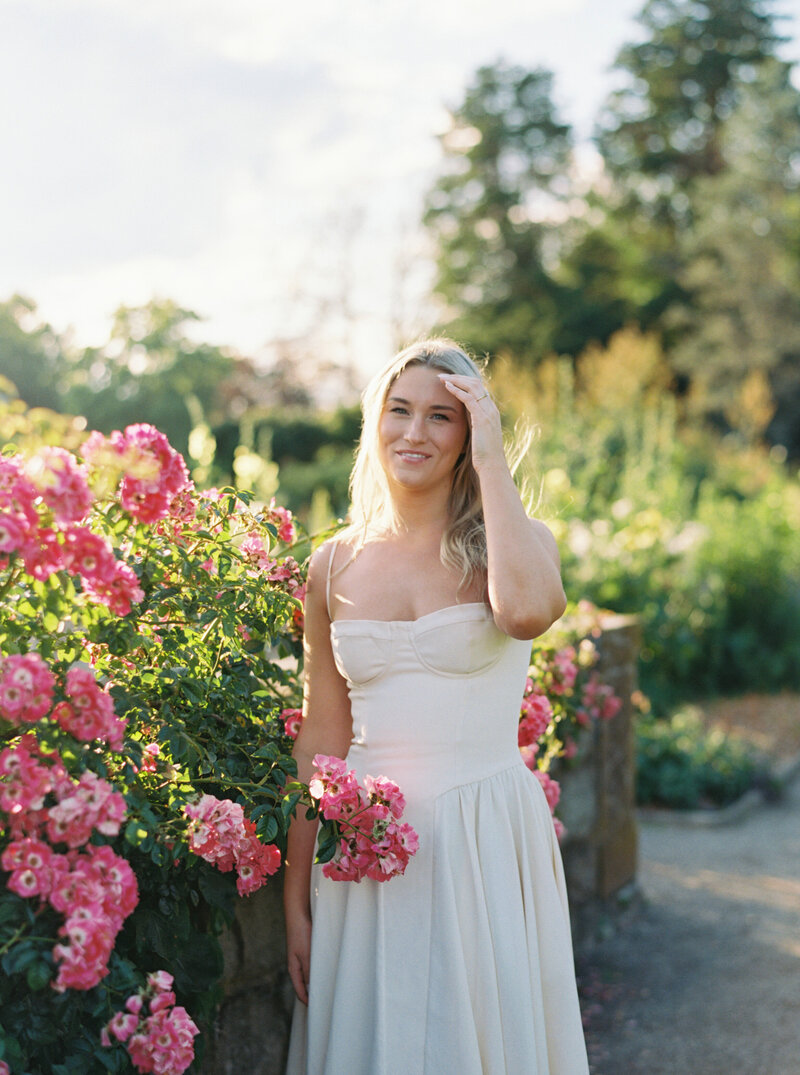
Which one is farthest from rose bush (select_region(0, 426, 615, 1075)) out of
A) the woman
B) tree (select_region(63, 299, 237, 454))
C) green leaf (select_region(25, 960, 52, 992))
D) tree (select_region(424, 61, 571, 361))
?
tree (select_region(424, 61, 571, 361))

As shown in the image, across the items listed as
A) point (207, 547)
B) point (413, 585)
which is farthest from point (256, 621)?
point (413, 585)

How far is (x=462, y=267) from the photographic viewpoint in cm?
3103

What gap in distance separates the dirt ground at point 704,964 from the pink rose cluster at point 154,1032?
6.29ft

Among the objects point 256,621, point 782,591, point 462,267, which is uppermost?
point 462,267

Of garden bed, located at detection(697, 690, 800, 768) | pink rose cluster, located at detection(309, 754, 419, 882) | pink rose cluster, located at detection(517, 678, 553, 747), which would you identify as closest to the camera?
pink rose cluster, located at detection(309, 754, 419, 882)

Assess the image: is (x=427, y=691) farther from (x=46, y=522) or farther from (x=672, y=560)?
(x=672, y=560)

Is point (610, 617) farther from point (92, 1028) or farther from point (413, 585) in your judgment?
point (92, 1028)

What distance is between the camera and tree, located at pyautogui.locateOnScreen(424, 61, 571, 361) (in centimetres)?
3075

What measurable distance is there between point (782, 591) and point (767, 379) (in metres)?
19.5

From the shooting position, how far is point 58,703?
57.0 inches

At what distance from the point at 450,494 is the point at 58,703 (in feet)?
3.19

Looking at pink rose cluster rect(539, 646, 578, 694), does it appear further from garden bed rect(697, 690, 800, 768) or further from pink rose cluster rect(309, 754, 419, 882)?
garden bed rect(697, 690, 800, 768)

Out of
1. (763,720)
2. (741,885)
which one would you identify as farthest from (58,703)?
(763,720)

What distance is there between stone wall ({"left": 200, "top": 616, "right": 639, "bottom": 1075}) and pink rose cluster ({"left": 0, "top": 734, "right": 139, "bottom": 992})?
932 millimetres
